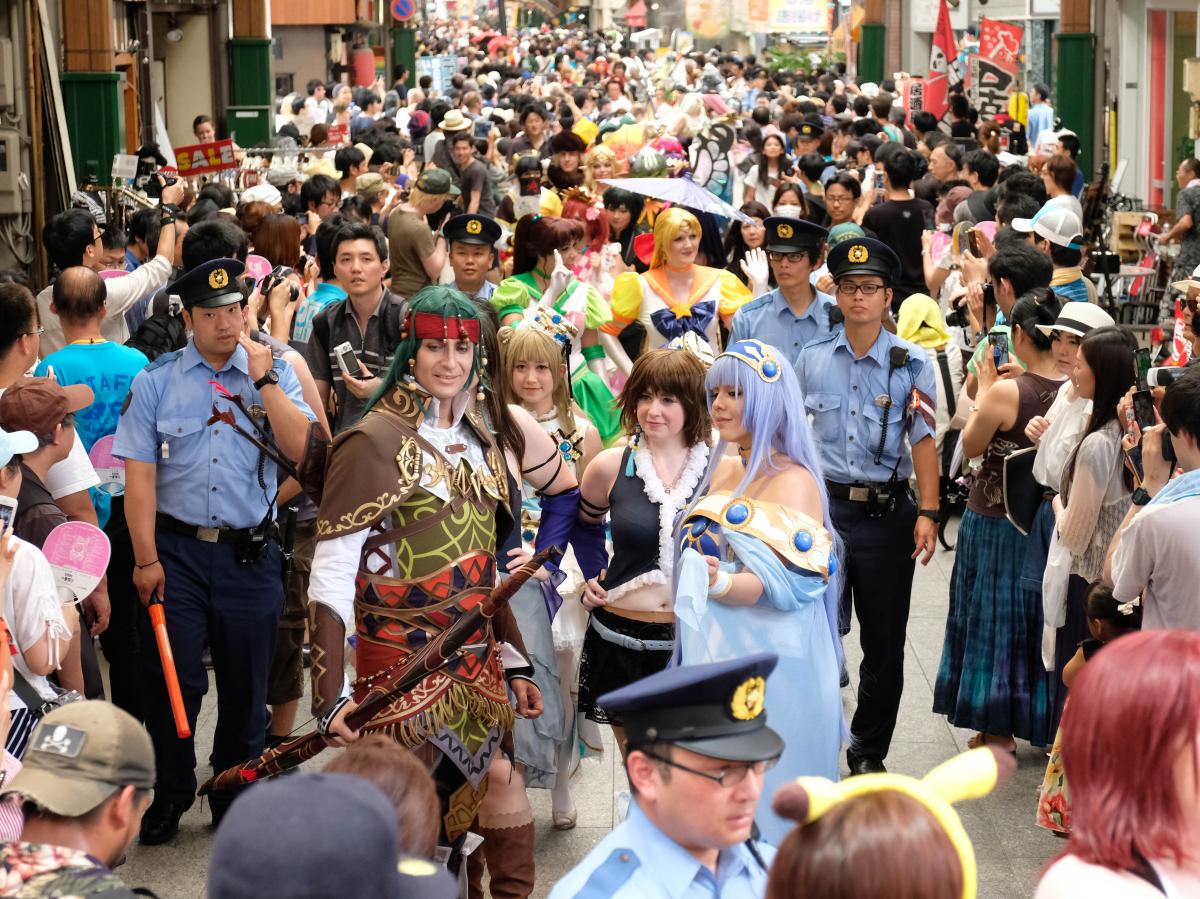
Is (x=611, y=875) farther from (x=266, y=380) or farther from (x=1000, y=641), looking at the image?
(x=1000, y=641)

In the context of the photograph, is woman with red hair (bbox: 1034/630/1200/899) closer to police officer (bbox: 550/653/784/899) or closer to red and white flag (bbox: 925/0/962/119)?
police officer (bbox: 550/653/784/899)

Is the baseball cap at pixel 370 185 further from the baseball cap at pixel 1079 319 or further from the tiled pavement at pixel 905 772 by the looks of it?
the baseball cap at pixel 1079 319

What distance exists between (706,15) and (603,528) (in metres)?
70.1

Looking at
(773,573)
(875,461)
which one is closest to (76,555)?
(773,573)

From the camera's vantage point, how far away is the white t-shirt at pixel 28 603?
446cm

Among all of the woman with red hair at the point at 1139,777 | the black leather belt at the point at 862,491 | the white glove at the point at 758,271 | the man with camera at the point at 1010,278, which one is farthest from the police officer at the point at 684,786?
the white glove at the point at 758,271

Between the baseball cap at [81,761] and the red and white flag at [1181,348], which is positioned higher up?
the red and white flag at [1181,348]

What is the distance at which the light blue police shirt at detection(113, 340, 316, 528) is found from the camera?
18.5ft

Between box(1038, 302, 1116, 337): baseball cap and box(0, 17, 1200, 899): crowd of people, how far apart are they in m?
0.01

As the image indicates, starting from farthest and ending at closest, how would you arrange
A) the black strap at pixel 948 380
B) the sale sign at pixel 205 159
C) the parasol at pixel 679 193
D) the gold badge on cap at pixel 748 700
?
the sale sign at pixel 205 159 → the black strap at pixel 948 380 → the parasol at pixel 679 193 → the gold badge on cap at pixel 748 700

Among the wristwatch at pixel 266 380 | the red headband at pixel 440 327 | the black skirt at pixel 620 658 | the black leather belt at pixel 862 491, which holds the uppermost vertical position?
the red headband at pixel 440 327

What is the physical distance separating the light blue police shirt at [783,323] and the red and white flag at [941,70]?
61.8ft

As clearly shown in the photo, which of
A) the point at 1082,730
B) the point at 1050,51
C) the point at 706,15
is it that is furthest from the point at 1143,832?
the point at 706,15

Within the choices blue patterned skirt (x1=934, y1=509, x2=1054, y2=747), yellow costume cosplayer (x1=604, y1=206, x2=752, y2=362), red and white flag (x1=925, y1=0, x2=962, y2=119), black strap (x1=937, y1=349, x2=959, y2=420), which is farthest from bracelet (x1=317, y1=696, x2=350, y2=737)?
red and white flag (x1=925, y1=0, x2=962, y2=119)
